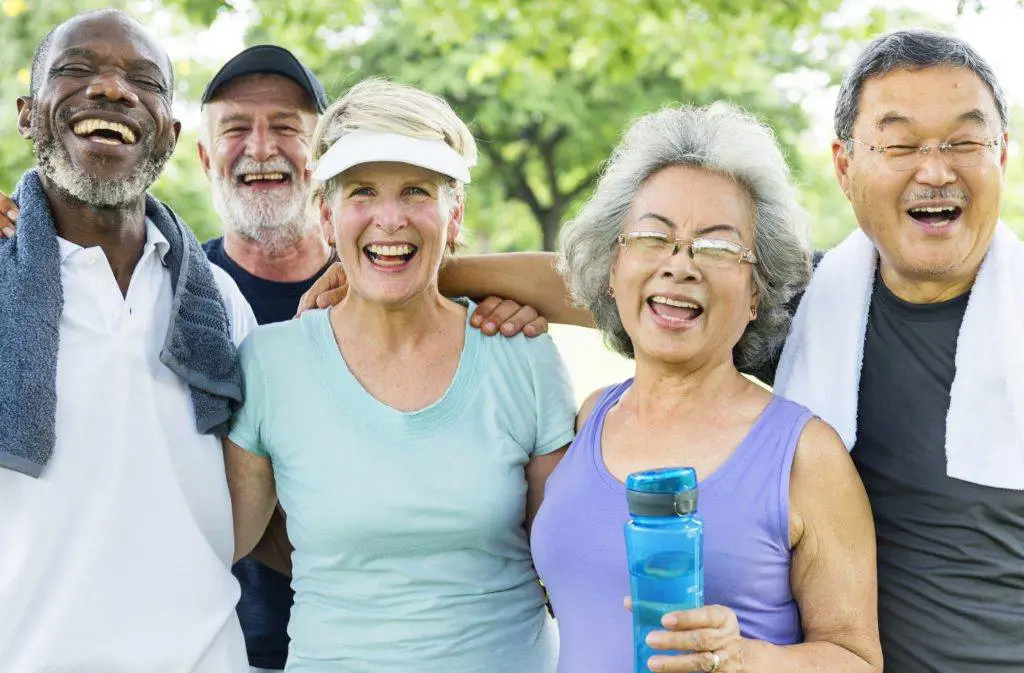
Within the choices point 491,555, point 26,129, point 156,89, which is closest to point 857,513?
point 491,555

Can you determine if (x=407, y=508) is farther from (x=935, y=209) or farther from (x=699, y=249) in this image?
(x=935, y=209)

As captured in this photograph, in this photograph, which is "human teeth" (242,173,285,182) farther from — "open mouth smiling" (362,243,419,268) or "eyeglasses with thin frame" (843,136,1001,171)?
"eyeglasses with thin frame" (843,136,1001,171)

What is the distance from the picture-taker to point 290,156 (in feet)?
12.8

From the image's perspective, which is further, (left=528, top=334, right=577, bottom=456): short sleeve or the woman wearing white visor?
(left=528, top=334, right=577, bottom=456): short sleeve

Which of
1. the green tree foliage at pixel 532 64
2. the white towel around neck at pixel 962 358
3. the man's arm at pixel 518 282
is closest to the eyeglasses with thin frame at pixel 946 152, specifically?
the white towel around neck at pixel 962 358

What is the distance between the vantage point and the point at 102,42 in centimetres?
270

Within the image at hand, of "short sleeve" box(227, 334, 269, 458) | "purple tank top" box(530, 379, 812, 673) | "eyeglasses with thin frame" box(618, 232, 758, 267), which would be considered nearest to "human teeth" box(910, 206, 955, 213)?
"eyeglasses with thin frame" box(618, 232, 758, 267)

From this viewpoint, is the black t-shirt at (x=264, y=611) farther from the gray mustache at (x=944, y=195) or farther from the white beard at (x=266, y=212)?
the gray mustache at (x=944, y=195)

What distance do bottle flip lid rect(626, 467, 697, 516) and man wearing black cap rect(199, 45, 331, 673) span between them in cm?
212

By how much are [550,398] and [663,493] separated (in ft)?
2.88

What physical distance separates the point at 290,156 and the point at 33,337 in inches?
65.7

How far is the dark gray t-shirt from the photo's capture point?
2.30 metres

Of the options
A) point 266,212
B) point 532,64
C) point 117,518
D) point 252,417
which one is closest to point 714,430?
point 252,417

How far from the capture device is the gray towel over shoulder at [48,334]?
2.35 m
